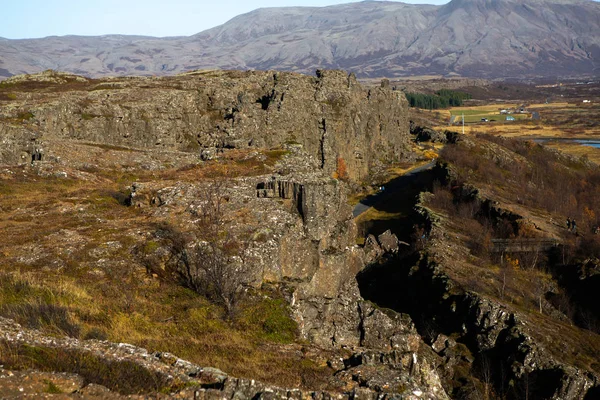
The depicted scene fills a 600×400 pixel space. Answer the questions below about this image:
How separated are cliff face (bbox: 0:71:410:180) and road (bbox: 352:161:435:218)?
23.4 feet

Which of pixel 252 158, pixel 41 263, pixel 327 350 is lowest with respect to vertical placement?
pixel 327 350

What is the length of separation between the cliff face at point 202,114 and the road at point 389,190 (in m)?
7.13

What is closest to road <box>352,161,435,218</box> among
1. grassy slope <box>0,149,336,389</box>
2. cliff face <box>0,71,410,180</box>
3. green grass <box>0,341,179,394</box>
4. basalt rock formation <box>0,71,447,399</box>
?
cliff face <box>0,71,410,180</box>

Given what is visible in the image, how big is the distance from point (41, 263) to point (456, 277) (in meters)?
35.3

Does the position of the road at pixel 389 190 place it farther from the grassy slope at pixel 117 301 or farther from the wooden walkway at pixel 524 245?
the grassy slope at pixel 117 301

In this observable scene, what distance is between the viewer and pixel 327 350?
67.7 feet

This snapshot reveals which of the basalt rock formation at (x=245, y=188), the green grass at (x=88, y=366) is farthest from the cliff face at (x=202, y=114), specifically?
the green grass at (x=88, y=366)

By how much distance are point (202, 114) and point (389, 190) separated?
4139 centimetres

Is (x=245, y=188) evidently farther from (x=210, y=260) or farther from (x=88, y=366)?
(x=88, y=366)

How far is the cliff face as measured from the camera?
59969mm

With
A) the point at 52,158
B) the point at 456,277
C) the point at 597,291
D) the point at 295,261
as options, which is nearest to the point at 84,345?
the point at 295,261

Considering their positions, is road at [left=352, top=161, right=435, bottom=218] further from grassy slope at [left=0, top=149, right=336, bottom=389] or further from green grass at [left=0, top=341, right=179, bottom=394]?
green grass at [left=0, top=341, right=179, bottom=394]

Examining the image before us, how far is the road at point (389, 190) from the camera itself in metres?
88.0

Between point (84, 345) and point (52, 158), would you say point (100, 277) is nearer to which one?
point (84, 345)
